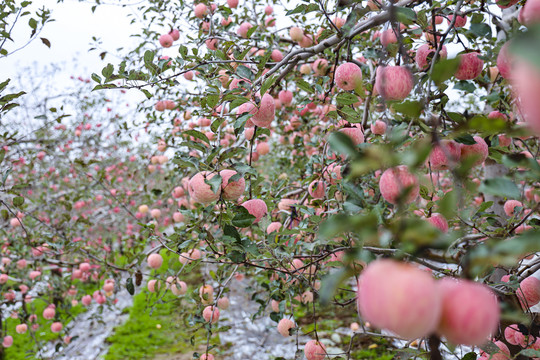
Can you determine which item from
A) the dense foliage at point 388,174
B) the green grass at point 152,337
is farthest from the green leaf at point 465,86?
the green grass at point 152,337

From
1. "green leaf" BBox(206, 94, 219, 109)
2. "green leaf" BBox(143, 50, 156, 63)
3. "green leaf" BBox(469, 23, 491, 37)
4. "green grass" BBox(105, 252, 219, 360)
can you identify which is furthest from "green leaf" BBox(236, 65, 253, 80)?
"green grass" BBox(105, 252, 219, 360)

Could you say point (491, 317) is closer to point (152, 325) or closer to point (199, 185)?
point (199, 185)

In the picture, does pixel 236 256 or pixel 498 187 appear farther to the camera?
pixel 236 256

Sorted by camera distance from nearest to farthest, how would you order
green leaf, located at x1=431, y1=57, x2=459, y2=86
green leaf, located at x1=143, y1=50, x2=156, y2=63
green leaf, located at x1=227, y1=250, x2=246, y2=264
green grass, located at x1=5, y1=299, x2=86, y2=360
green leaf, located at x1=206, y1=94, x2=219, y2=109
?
green leaf, located at x1=431, y1=57, x2=459, y2=86 → green leaf, located at x1=206, y1=94, x2=219, y2=109 → green leaf, located at x1=227, y1=250, x2=246, y2=264 → green leaf, located at x1=143, y1=50, x2=156, y2=63 → green grass, located at x1=5, y1=299, x2=86, y2=360

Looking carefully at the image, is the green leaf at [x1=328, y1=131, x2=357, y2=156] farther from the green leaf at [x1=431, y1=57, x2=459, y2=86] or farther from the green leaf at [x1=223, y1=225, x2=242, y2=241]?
the green leaf at [x1=223, y1=225, x2=242, y2=241]

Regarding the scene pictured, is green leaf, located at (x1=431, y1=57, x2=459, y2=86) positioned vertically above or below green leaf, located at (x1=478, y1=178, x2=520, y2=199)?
above

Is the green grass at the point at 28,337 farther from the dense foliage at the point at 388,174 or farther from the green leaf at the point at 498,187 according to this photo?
the green leaf at the point at 498,187

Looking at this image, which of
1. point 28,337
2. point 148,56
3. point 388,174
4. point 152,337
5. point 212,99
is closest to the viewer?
point 388,174

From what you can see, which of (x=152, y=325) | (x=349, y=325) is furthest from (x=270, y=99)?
(x=152, y=325)

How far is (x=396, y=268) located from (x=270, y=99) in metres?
0.87

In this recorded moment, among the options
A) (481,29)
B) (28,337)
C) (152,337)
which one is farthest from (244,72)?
(28,337)

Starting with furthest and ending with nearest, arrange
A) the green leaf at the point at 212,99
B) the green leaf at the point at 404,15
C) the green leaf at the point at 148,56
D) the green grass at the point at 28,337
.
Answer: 1. the green grass at the point at 28,337
2. the green leaf at the point at 148,56
3. the green leaf at the point at 212,99
4. the green leaf at the point at 404,15

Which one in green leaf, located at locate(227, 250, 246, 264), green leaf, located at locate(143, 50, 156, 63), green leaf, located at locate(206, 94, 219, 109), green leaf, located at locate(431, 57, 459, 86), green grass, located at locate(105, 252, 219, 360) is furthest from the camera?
green grass, located at locate(105, 252, 219, 360)

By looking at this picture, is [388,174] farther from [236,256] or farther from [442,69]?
[236,256]
